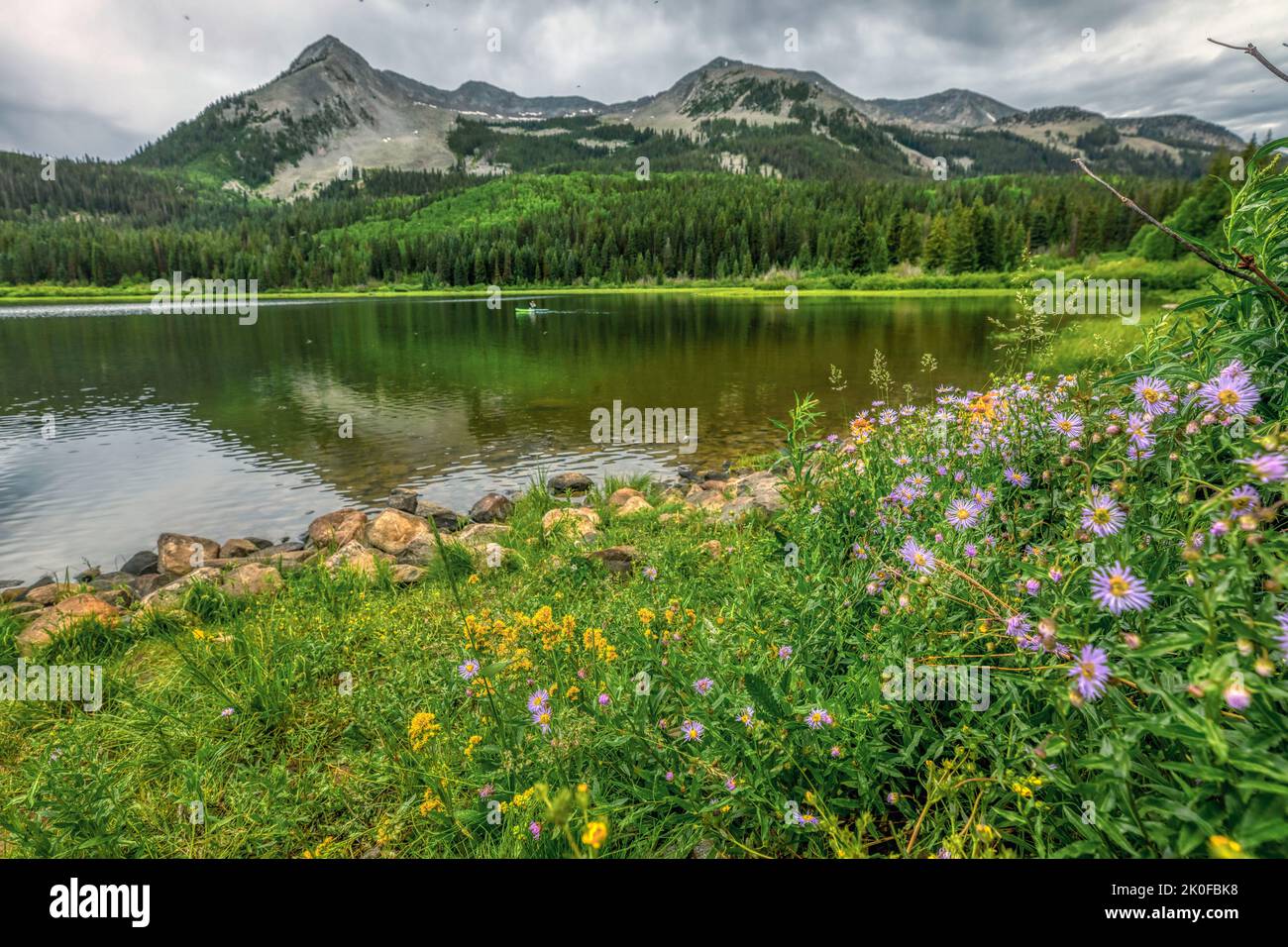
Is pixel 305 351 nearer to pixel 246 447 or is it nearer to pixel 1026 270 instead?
pixel 246 447

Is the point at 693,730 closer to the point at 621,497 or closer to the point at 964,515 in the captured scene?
the point at 964,515

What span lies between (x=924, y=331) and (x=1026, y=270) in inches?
1813

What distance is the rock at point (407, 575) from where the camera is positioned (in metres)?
8.19

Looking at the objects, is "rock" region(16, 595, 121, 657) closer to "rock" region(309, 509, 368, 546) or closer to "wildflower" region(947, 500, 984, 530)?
"rock" region(309, 509, 368, 546)

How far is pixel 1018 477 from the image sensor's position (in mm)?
3609

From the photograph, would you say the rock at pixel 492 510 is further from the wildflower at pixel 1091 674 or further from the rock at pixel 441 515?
the wildflower at pixel 1091 674

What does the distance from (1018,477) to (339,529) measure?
1142 cm

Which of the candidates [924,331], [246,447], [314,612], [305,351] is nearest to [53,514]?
[246,447]

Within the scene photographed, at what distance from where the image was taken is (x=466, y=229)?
176000 millimetres

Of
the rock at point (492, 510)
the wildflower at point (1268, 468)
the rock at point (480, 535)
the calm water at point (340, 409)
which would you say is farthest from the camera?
the calm water at point (340, 409)

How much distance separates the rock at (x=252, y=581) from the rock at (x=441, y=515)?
3319 millimetres

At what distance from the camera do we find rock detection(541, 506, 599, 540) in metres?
9.45

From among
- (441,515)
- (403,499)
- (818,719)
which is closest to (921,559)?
(818,719)

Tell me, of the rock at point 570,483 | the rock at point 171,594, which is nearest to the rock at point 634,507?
the rock at point 570,483
